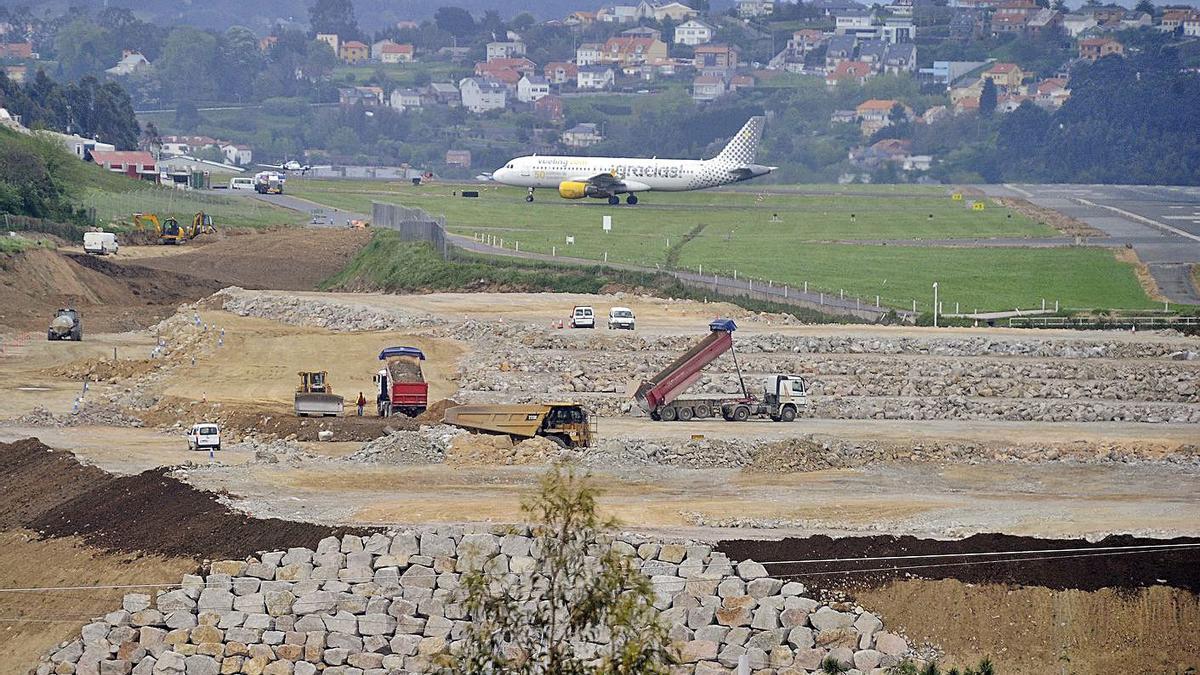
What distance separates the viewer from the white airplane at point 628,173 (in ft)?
450

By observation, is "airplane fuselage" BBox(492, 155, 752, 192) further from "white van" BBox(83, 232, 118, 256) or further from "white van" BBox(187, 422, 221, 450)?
"white van" BBox(187, 422, 221, 450)

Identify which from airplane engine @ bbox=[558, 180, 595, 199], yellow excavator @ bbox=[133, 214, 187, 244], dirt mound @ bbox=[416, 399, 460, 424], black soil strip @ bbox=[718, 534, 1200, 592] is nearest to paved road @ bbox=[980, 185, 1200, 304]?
airplane engine @ bbox=[558, 180, 595, 199]

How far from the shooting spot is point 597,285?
83875 mm

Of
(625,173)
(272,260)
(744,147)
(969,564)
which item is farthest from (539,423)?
(744,147)

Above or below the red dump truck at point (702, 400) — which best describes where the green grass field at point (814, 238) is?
below

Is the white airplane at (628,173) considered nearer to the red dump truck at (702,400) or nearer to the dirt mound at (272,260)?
the dirt mound at (272,260)

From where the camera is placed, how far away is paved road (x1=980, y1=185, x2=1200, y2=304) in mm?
96875

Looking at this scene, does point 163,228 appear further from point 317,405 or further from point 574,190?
point 317,405

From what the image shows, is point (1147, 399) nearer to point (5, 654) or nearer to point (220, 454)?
point (220, 454)

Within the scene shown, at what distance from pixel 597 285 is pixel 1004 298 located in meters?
17.6

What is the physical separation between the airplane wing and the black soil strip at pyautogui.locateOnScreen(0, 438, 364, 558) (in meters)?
92.6

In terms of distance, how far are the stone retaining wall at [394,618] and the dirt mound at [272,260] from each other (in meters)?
63.1

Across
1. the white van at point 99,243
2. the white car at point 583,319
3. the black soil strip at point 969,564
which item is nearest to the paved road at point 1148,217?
the white car at point 583,319

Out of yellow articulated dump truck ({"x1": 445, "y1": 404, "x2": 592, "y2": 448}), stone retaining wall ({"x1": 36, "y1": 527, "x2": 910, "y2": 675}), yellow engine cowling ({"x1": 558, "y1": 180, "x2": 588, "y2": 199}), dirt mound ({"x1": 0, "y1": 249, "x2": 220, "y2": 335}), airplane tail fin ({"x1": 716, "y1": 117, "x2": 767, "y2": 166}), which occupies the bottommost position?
yellow engine cowling ({"x1": 558, "y1": 180, "x2": 588, "y2": 199})
